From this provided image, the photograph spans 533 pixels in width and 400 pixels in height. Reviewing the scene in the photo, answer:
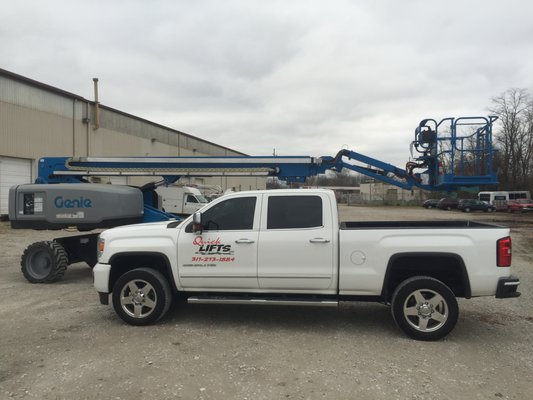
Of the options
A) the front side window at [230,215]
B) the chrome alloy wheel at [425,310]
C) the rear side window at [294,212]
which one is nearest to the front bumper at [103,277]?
the front side window at [230,215]

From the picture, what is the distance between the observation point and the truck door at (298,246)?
569cm

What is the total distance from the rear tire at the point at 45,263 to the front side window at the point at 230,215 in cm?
467

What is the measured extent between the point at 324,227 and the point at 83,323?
11.8 ft

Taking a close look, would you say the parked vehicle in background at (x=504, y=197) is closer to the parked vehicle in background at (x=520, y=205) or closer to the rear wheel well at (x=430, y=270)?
the parked vehicle in background at (x=520, y=205)

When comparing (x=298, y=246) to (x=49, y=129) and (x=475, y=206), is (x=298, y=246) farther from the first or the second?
(x=475, y=206)

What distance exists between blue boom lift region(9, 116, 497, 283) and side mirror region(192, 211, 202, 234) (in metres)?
3.43

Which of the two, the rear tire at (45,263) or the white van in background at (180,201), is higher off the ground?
the white van in background at (180,201)

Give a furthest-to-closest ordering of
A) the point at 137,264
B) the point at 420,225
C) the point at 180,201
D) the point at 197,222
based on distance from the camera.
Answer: the point at 180,201 → the point at 137,264 → the point at 420,225 → the point at 197,222

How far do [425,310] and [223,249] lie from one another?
2.64 m

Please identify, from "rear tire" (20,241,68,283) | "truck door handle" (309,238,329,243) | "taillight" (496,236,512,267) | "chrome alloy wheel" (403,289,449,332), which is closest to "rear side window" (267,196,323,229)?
"truck door handle" (309,238,329,243)

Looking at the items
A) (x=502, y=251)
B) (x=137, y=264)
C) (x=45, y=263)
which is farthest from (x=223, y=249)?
(x=45, y=263)

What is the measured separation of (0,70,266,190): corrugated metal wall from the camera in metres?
24.8

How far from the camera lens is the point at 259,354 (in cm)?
503

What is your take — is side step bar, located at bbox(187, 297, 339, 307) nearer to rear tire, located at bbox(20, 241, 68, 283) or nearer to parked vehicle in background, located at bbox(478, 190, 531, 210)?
rear tire, located at bbox(20, 241, 68, 283)
